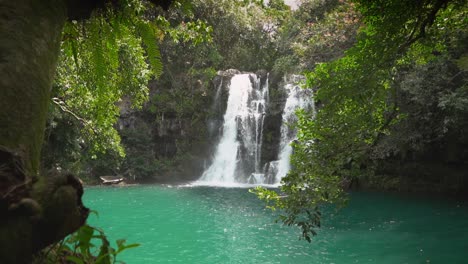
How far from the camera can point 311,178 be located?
13.8ft

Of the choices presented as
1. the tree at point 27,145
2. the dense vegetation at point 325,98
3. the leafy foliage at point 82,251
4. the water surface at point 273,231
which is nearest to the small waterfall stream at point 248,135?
the dense vegetation at point 325,98

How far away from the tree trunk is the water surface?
666 cm

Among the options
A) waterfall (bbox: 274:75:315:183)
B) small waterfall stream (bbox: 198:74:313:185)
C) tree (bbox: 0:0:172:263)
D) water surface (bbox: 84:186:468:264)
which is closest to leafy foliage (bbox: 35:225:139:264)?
tree (bbox: 0:0:172:263)

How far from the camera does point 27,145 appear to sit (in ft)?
3.64

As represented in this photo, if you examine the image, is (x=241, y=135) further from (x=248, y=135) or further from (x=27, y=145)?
(x=27, y=145)

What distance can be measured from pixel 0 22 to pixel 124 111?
24.1 metres

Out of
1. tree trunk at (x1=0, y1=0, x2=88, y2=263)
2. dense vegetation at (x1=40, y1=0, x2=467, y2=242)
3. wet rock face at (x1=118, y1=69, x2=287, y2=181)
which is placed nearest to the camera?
tree trunk at (x1=0, y1=0, x2=88, y2=263)

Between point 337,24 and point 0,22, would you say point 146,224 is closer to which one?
point 0,22

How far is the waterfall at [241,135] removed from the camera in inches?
911

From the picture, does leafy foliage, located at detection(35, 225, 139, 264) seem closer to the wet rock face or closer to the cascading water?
the cascading water

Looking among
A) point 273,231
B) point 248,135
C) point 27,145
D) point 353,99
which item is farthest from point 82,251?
point 248,135

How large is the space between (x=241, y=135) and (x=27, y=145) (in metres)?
22.7

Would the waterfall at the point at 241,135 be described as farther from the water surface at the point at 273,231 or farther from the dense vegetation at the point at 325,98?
the water surface at the point at 273,231

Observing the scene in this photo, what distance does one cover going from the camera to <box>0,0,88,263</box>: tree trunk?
0.95 meters
